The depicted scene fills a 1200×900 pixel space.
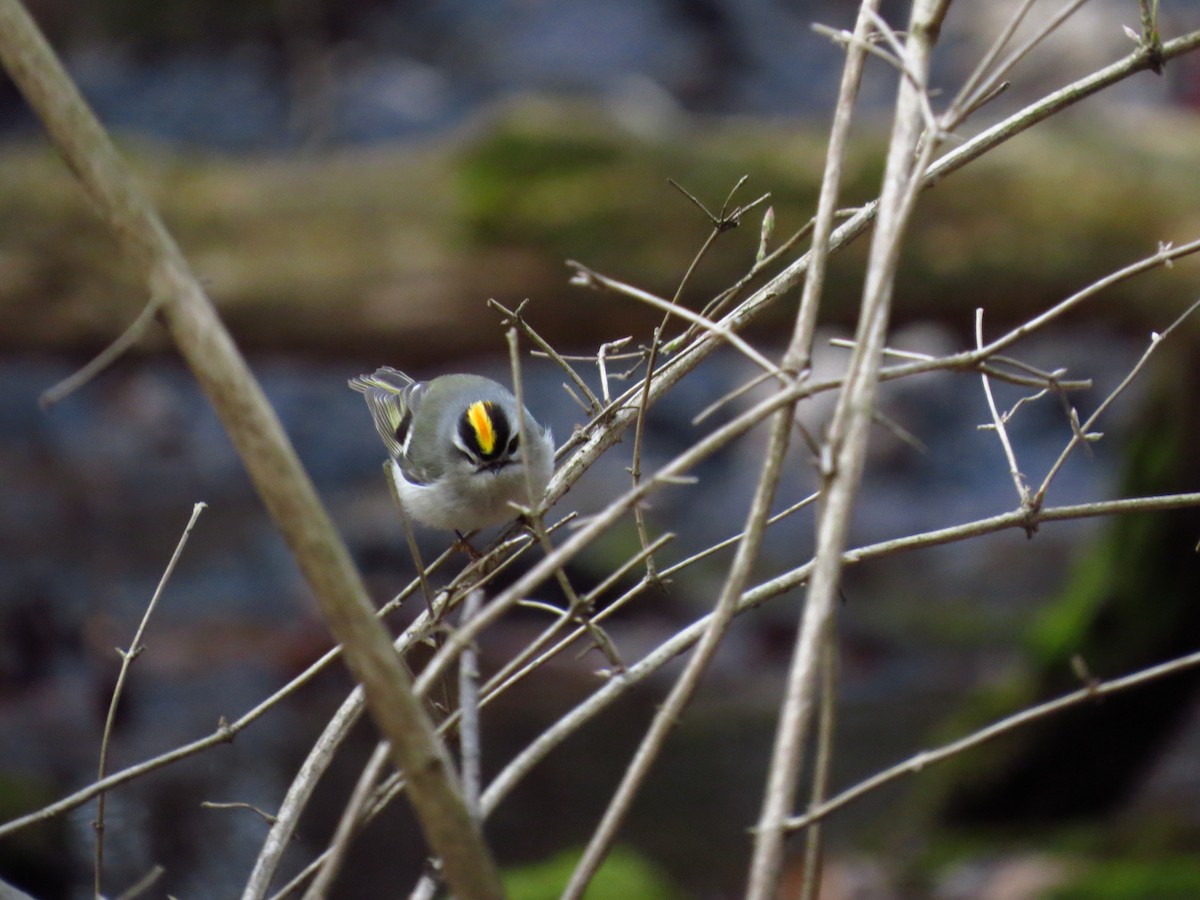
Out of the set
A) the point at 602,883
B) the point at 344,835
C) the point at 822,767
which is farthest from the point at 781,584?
the point at 602,883

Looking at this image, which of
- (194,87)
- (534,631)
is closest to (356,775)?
(534,631)

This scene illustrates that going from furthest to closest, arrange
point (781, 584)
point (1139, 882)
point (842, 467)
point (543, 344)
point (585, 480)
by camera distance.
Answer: point (585, 480)
point (1139, 882)
point (543, 344)
point (781, 584)
point (842, 467)

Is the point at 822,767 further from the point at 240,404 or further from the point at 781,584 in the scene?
the point at 240,404

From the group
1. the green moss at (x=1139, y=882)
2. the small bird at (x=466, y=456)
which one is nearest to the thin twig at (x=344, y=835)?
the small bird at (x=466, y=456)

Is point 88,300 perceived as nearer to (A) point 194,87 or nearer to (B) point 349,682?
(B) point 349,682

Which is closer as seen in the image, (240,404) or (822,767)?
(240,404)

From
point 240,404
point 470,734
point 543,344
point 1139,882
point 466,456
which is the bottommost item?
point 1139,882

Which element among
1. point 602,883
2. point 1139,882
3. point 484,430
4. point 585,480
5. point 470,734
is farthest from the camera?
point 585,480
